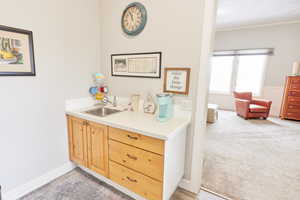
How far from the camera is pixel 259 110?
4.45 metres

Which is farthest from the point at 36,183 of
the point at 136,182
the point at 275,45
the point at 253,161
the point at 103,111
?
the point at 275,45

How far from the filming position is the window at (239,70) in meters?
5.14

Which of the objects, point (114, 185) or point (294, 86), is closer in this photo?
point (114, 185)

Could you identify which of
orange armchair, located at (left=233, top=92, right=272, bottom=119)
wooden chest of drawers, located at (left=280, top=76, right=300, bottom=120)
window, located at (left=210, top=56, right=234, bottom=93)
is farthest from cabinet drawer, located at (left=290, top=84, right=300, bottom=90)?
window, located at (left=210, top=56, right=234, bottom=93)

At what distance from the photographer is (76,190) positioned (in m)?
1.77

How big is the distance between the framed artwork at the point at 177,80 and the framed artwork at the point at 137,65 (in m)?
0.14

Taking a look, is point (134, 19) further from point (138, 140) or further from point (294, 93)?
point (294, 93)

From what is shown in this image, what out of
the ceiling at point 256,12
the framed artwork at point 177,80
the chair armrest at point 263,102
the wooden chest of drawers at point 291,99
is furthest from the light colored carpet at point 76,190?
the wooden chest of drawers at point 291,99

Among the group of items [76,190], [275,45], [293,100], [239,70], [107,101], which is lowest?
[76,190]

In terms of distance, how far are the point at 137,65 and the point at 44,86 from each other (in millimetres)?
1128

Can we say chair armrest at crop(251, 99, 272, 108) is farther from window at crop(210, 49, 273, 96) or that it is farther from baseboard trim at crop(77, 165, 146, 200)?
baseboard trim at crop(77, 165, 146, 200)

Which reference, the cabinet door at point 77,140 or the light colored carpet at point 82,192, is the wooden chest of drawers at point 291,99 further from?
the cabinet door at point 77,140

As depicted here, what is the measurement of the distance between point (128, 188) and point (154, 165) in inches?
19.0

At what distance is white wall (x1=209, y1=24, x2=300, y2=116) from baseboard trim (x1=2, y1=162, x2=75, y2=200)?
19.7 ft
